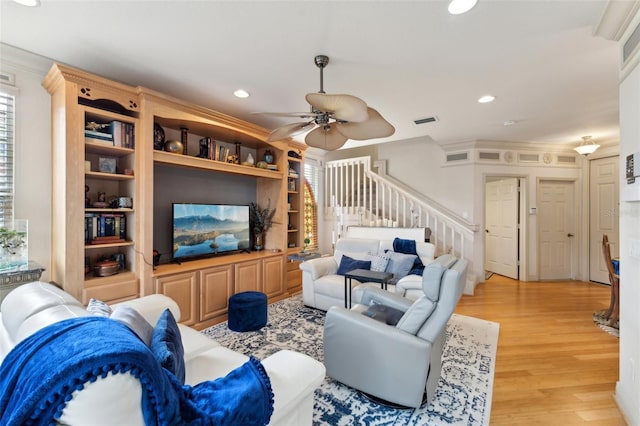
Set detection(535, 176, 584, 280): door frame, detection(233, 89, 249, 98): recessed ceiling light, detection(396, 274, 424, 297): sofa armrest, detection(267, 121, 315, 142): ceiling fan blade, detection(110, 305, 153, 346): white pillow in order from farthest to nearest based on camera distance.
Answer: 1. detection(535, 176, 584, 280): door frame
2. detection(396, 274, 424, 297): sofa armrest
3. detection(233, 89, 249, 98): recessed ceiling light
4. detection(267, 121, 315, 142): ceiling fan blade
5. detection(110, 305, 153, 346): white pillow

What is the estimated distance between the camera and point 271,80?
2699 millimetres

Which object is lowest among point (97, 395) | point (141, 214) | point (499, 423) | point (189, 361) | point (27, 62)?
point (499, 423)

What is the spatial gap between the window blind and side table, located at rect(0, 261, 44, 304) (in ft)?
1.69

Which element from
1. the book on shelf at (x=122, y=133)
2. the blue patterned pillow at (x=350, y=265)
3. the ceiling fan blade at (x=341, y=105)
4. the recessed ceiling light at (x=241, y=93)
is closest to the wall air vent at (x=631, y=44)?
the ceiling fan blade at (x=341, y=105)

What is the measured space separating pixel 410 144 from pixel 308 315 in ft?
13.6

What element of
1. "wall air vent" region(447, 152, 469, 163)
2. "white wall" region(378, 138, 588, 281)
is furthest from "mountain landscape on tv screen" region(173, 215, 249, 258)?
"wall air vent" region(447, 152, 469, 163)

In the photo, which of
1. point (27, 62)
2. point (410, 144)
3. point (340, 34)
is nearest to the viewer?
point (340, 34)

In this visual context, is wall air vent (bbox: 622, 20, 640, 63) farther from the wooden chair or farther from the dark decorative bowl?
the dark decorative bowl

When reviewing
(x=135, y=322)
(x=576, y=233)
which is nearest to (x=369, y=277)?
(x=135, y=322)

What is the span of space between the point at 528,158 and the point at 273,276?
5.10m

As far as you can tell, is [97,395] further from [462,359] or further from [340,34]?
[462,359]

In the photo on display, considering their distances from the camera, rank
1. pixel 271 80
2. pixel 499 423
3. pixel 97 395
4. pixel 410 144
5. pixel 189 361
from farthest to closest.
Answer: pixel 410 144 < pixel 271 80 < pixel 499 423 < pixel 189 361 < pixel 97 395

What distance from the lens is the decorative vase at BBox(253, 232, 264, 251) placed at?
4164mm

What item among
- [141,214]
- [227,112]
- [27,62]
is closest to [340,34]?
[227,112]
